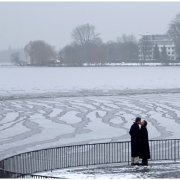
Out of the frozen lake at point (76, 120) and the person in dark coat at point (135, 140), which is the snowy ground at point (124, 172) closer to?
the person in dark coat at point (135, 140)

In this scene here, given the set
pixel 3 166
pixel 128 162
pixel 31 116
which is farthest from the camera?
pixel 31 116

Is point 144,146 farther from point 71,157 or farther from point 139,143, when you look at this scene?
point 71,157

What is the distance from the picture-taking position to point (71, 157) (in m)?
18.3

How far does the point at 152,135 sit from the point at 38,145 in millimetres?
5491

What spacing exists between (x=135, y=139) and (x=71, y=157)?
108 inches

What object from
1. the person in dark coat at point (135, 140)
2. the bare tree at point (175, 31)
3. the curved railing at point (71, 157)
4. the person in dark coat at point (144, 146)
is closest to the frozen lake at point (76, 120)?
the curved railing at point (71, 157)

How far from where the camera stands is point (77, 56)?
18562cm

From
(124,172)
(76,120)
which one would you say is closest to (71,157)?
(124,172)

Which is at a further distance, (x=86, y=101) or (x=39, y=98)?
(x=39, y=98)

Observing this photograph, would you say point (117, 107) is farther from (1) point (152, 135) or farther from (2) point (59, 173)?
(2) point (59, 173)

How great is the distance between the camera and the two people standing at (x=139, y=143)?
16.5 metres

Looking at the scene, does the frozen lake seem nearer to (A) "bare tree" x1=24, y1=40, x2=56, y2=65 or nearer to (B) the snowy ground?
(B) the snowy ground

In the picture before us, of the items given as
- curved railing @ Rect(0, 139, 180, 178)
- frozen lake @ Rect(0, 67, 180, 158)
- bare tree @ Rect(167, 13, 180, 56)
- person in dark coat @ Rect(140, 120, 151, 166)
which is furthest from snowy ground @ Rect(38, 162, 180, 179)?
bare tree @ Rect(167, 13, 180, 56)

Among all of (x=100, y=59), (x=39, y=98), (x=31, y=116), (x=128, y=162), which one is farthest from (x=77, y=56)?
(x=128, y=162)
